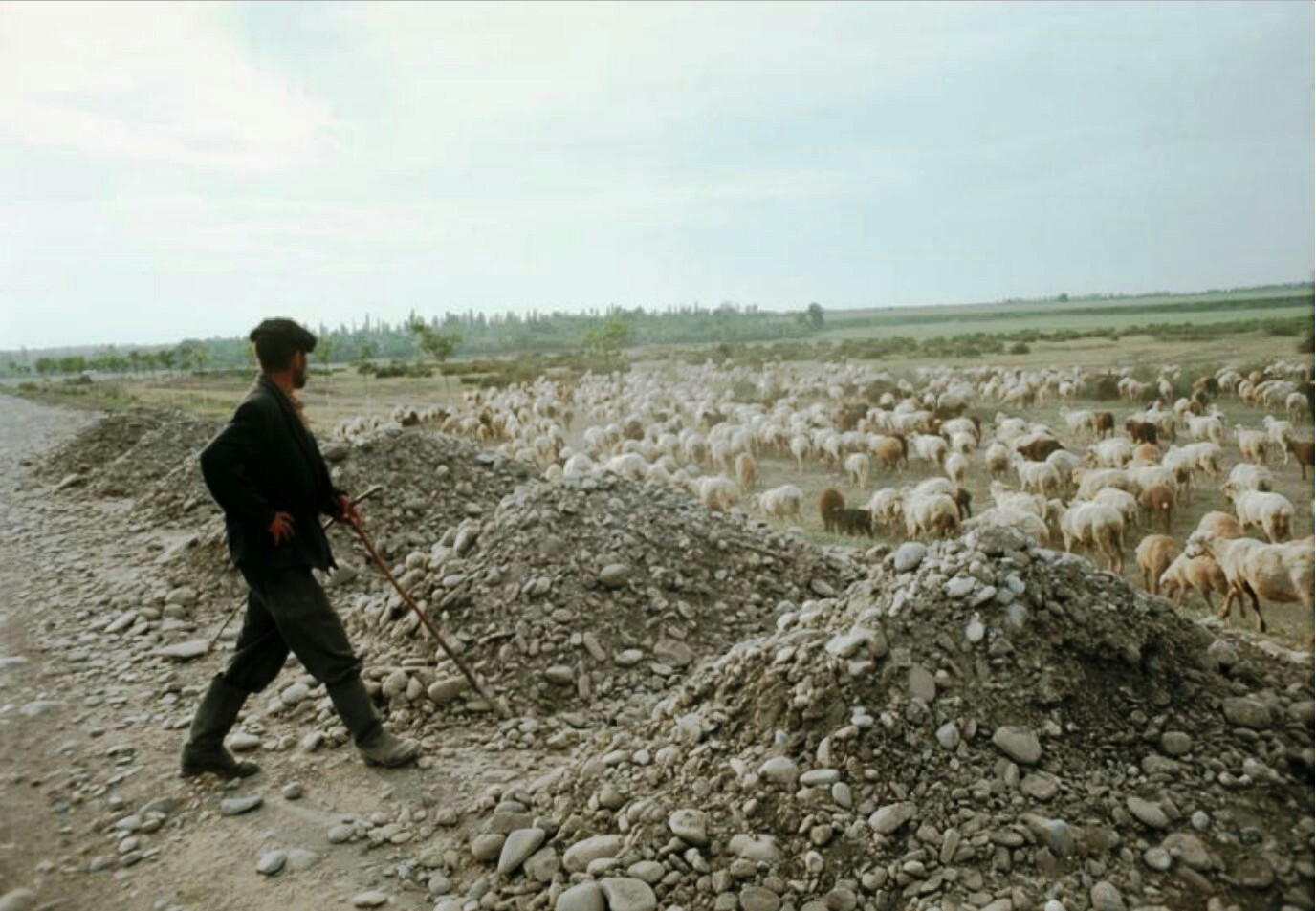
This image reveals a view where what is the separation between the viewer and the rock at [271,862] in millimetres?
3398

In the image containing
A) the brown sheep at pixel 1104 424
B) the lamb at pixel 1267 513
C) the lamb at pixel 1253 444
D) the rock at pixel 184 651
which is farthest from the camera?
the brown sheep at pixel 1104 424

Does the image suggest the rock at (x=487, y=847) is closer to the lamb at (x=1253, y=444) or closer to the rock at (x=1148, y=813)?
the rock at (x=1148, y=813)

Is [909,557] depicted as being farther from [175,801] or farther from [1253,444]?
[1253,444]

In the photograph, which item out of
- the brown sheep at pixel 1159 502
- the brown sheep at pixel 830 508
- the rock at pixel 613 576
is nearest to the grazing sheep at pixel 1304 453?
the brown sheep at pixel 1159 502

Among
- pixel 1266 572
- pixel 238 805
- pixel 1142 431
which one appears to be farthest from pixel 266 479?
pixel 1142 431

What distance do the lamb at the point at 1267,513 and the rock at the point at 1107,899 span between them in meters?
8.78

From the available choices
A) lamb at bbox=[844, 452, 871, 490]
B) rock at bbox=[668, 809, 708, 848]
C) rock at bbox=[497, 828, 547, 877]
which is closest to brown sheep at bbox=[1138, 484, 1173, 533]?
lamb at bbox=[844, 452, 871, 490]

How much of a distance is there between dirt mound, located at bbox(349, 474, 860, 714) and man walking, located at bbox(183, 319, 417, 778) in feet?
3.15

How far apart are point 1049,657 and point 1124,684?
1.18 ft

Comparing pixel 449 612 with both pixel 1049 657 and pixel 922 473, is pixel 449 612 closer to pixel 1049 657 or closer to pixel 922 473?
pixel 1049 657

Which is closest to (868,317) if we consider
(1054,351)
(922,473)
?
(1054,351)

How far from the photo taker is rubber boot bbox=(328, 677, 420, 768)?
407cm

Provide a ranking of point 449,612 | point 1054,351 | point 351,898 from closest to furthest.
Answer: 1. point 351,898
2. point 449,612
3. point 1054,351

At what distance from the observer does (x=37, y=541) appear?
9852 mm
